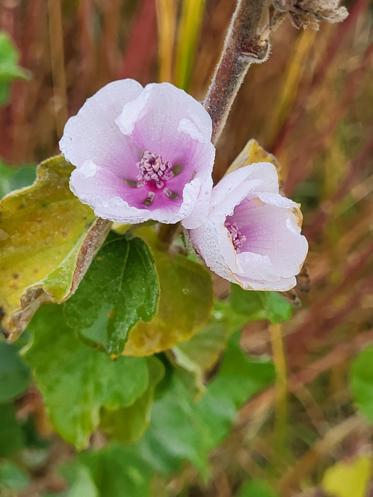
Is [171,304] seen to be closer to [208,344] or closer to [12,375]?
[208,344]

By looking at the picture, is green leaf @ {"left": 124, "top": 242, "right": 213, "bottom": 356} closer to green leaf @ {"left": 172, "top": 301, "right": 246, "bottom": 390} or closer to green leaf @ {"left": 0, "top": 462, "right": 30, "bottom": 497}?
green leaf @ {"left": 172, "top": 301, "right": 246, "bottom": 390}

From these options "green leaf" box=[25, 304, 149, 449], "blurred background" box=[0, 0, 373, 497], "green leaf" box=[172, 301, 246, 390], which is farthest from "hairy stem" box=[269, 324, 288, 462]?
"green leaf" box=[25, 304, 149, 449]

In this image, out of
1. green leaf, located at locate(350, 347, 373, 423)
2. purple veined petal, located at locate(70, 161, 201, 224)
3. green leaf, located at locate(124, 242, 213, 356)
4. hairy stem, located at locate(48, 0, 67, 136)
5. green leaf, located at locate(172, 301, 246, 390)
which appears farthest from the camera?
hairy stem, located at locate(48, 0, 67, 136)

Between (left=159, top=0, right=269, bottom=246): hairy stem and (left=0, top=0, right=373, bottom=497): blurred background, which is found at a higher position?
(left=159, top=0, right=269, bottom=246): hairy stem

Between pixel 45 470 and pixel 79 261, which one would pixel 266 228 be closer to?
pixel 79 261

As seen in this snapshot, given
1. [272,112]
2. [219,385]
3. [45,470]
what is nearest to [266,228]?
[219,385]

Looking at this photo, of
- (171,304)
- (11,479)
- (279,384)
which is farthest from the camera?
(279,384)

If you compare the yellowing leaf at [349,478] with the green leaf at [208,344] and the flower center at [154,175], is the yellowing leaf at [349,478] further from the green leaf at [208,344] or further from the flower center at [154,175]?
the flower center at [154,175]

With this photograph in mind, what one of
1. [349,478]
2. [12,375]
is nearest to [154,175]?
[12,375]
